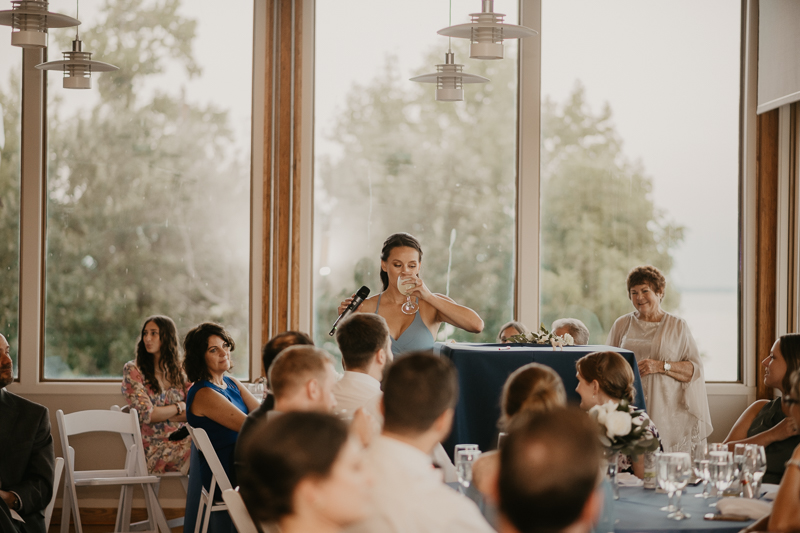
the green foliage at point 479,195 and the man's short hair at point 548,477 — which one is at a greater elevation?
the green foliage at point 479,195

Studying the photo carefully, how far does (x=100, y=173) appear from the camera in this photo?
5797mm

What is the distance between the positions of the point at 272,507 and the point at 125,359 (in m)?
4.70

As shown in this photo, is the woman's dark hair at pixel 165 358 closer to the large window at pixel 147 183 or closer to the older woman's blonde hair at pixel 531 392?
the large window at pixel 147 183

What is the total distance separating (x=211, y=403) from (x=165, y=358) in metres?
1.67

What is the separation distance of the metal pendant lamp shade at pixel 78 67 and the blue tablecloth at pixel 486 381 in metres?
3.07

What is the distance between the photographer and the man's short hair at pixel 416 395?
1.88 metres

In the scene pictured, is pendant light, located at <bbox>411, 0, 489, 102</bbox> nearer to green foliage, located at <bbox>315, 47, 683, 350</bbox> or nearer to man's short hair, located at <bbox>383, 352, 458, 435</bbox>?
green foliage, located at <bbox>315, 47, 683, 350</bbox>

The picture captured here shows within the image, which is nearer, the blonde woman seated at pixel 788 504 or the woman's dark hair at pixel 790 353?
the blonde woman seated at pixel 788 504

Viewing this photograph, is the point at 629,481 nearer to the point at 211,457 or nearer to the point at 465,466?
the point at 465,466

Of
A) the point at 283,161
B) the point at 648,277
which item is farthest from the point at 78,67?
the point at 648,277

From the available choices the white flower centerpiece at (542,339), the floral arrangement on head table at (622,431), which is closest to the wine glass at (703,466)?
the floral arrangement on head table at (622,431)

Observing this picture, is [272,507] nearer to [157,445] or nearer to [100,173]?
[157,445]

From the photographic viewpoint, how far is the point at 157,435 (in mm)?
4895

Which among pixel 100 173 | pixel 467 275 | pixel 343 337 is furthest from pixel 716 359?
pixel 100 173
